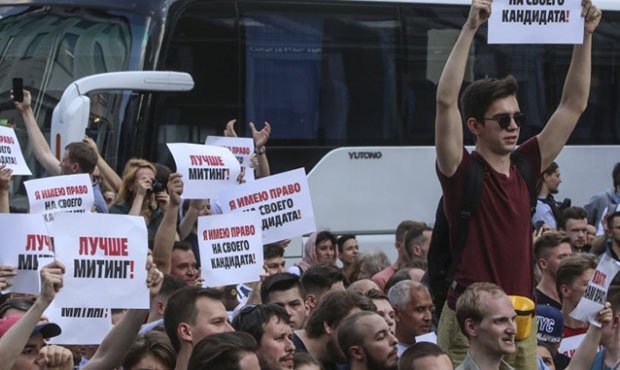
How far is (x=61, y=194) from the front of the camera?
391 inches

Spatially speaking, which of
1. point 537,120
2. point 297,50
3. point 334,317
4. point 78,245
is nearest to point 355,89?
point 297,50

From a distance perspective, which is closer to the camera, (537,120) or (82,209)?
(82,209)

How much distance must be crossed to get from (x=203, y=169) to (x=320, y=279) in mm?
1168

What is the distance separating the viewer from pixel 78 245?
24.7 feet

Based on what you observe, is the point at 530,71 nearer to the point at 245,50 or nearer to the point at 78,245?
the point at 245,50

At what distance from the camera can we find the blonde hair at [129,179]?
450 inches

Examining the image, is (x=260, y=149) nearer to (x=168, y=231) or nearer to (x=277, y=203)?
(x=277, y=203)

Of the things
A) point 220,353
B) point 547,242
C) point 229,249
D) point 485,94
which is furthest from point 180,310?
point 547,242

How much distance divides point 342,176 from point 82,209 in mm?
6435

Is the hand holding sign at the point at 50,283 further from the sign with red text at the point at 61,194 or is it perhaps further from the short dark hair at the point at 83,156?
the short dark hair at the point at 83,156

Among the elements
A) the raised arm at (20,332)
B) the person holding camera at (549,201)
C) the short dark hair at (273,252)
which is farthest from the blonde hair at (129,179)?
the person holding camera at (549,201)

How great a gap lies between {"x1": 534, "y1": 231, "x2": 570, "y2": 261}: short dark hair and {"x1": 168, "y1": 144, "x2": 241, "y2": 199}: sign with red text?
214cm

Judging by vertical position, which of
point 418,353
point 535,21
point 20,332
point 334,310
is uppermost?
point 535,21

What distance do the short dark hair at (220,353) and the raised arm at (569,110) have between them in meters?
2.01
